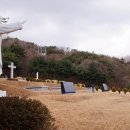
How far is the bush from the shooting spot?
29.3ft

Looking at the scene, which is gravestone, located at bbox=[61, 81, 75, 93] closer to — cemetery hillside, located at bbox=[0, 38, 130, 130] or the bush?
cemetery hillside, located at bbox=[0, 38, 130, 130]

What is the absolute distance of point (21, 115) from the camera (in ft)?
29.4

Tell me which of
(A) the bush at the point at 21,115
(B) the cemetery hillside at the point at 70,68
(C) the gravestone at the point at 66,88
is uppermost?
(B) the cemetery hillside at the point at 70,68

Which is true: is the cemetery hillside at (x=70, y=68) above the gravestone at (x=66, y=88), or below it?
above

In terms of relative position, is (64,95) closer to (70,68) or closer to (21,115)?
(21,115)

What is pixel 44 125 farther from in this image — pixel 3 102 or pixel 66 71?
pixel 66 71

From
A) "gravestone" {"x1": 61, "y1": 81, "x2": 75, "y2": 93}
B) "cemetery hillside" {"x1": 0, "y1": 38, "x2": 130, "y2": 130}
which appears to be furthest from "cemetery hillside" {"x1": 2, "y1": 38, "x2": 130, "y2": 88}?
"gravestone" {"x1": 61, "y1": 81, "x2": 75, "y2": 93}

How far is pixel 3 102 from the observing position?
30.6 feet

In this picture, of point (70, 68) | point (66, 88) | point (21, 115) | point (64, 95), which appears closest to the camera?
point (21, 115)

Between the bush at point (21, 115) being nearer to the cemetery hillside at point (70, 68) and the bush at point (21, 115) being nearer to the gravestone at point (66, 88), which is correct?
the gravestone at point (66, 88)

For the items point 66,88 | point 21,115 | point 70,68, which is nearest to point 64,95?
point 66,88

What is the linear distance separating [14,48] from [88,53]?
12608mm

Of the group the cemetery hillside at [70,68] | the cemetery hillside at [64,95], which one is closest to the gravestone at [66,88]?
the cemetery hillside at [64,95]

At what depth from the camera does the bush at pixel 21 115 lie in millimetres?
8930
